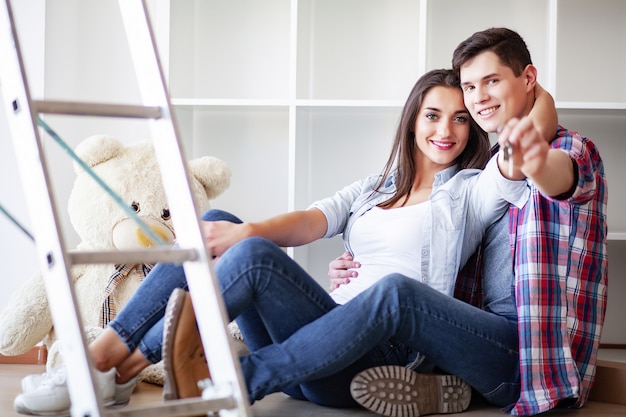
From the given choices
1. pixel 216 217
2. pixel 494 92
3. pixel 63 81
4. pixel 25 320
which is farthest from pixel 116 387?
pixel 63 81

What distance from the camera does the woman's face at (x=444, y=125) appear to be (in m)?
2.07

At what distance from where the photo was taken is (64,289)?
118 centimetres

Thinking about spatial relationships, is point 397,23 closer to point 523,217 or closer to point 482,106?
point 482,106

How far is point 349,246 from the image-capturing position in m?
2.18

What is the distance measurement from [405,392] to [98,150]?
1153 millimetres

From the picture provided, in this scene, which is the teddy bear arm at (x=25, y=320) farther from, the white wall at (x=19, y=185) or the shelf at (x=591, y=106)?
the shelf at (x=591, y=106)

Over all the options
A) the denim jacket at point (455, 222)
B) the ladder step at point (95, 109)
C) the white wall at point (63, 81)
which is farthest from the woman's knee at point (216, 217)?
the white wall at point (63, 81)

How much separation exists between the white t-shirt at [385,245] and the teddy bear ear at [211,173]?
0.55 m

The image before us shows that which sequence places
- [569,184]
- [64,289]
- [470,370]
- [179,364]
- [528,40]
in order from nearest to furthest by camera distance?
[64,289] → [179,364] → [569,184] → [470,370] → [528,40]

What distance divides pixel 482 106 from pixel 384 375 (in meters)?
0.65

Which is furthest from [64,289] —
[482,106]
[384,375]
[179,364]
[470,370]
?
[482,106]

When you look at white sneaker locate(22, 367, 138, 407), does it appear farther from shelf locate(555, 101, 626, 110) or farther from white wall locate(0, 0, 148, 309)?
shelf locate(555, 101, 626, 110)

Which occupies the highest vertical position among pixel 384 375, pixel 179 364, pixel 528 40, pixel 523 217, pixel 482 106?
pixel 528 40

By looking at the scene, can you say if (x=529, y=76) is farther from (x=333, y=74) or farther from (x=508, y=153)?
(x=333, y=74)
